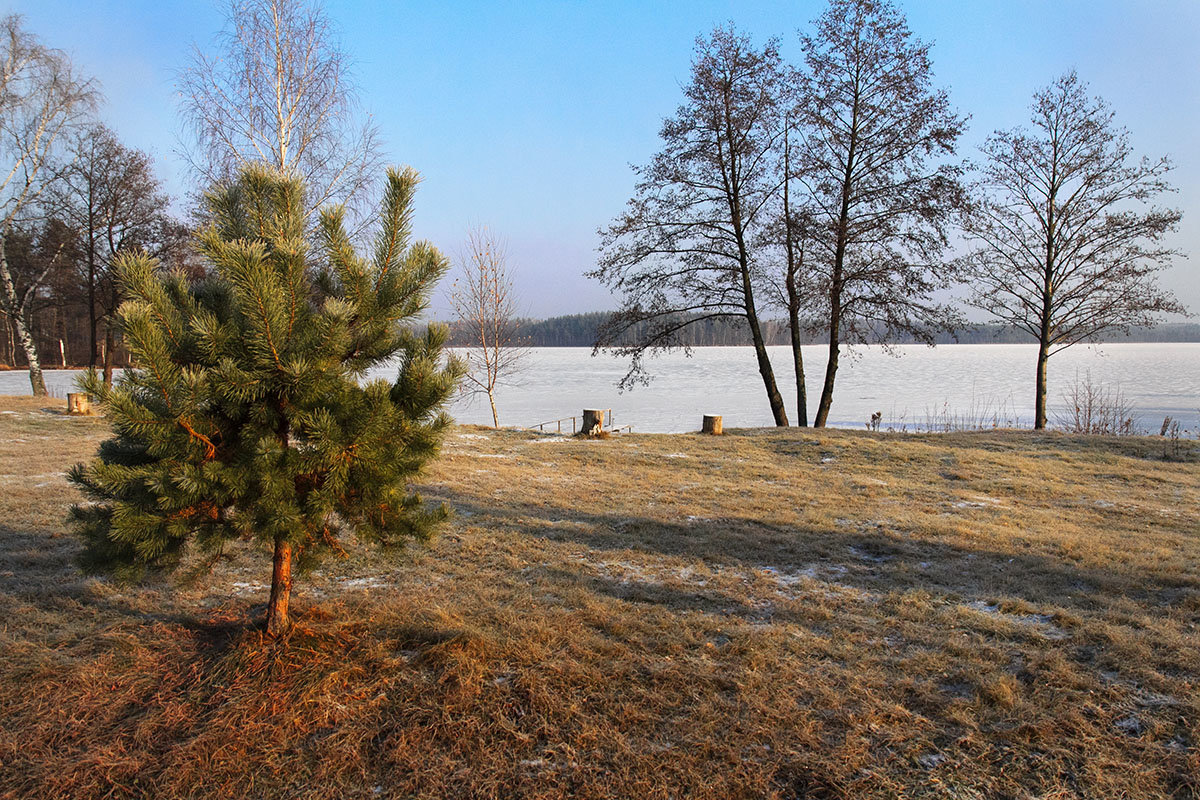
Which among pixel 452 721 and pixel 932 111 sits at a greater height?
pixel 932 111

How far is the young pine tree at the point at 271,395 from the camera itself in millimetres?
2463

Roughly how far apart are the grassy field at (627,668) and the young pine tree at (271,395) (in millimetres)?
582

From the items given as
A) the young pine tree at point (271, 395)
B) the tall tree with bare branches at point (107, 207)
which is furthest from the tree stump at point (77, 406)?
the young pine tree at point (271, 395)

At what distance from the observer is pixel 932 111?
13.5 metres

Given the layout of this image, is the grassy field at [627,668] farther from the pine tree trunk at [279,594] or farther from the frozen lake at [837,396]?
the frozen lake at [837,396]

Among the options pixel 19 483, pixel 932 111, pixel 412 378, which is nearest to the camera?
pixel 412 378

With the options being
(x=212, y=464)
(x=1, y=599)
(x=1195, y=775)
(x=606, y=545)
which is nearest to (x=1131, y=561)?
(x=1195, y=775)

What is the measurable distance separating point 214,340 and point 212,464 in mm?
482

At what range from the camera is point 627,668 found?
3.19 metres

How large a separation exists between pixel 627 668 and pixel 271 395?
2.07 m

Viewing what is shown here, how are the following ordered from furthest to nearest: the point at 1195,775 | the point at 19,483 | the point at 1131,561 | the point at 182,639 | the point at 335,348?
the point at 19,483 → the point at 1131,561 → the point at 182,639 → the point at 335,348 → the point at 1195,775

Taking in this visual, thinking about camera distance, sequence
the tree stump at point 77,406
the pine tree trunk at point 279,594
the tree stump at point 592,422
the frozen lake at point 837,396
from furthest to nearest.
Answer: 1. the frozen lake at point 837,396
2. the tree stump at point 77,406
3. the tree stump at point 592,422
4. the pine tree trunk at point 279,594

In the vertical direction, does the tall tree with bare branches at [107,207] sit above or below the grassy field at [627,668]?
above

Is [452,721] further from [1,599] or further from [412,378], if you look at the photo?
[1,599]
